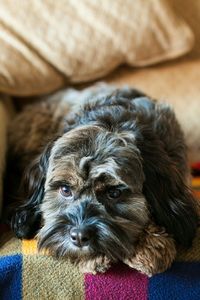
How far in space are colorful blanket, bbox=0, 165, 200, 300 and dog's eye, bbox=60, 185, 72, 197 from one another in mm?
185

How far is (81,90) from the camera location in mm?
2283

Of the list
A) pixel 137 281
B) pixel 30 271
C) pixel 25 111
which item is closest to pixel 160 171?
pixel 137 281

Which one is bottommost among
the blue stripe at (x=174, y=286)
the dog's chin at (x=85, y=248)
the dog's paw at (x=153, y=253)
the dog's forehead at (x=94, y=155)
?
the blue stripe at (x=174, y=286)

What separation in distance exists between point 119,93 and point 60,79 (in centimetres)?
35

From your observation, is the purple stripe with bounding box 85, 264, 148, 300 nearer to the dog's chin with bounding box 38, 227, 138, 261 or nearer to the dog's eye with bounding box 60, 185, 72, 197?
the dog's chin with bounding box 38, 227, 138, 261

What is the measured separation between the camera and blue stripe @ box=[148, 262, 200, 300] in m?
1.41

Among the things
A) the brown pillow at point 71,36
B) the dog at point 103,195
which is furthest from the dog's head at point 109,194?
the brown pillow at point 71,36

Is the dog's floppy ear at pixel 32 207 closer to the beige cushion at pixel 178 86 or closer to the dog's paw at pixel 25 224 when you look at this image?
the dog's paw at pixel 25 224

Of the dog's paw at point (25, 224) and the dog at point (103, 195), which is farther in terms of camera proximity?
the dog's paw at point (25, 224)

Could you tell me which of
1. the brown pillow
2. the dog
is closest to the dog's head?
the dog

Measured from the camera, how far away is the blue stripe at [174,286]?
1407mm

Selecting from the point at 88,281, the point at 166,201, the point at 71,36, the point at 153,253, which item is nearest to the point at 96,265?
the point at 88,281

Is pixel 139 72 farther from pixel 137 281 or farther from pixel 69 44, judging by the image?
pixel 137 281

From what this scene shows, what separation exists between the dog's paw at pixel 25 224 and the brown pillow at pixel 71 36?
0.69m
